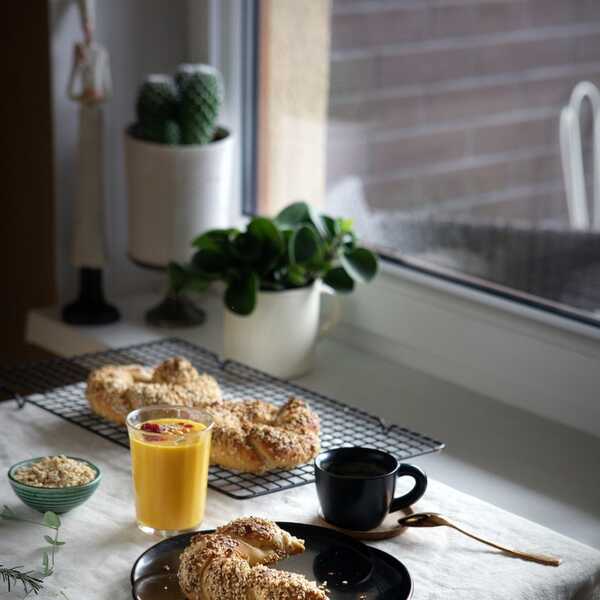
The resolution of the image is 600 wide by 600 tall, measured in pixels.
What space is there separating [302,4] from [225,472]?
101 cm

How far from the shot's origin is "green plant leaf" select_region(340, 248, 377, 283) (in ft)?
5.49

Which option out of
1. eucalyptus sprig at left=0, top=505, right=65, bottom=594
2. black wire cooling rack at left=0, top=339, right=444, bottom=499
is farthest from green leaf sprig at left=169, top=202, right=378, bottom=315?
eucalyptus sprig at left=0, top=505, right=65, bottom=594

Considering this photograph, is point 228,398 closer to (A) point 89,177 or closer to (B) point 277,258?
(B) point 277,258

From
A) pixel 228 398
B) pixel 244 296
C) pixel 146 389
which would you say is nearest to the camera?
pixel 146 389

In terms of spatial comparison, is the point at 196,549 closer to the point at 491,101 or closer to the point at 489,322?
the point at 489,322

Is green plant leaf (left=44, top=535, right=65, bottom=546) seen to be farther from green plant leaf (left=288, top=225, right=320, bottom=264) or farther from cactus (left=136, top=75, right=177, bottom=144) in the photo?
cactus (left=136, top=75, right=177, bottom=144)

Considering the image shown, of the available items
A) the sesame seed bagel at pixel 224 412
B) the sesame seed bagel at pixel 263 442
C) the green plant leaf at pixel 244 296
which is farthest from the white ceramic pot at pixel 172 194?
the sesame seed bagel at pixel 263 442

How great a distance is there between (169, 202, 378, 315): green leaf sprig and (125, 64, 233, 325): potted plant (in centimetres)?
16

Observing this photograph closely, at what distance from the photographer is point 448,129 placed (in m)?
1.78

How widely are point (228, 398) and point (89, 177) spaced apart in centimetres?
60

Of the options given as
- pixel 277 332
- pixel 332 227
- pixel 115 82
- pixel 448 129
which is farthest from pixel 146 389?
pixel 115 82

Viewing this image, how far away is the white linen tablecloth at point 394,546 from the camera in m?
1.01

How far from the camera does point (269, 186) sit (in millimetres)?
2109

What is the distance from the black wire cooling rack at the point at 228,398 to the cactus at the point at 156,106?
369mm
